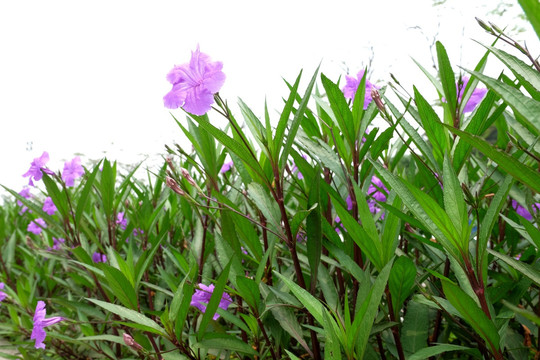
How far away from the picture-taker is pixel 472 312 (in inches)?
36.0

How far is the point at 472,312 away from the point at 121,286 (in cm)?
90

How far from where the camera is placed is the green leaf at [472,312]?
0.89m

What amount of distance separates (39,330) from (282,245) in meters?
0.87

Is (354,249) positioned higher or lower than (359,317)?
higher

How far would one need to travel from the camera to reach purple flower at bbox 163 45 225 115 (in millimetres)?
1154

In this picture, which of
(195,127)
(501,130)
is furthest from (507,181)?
(195,127)

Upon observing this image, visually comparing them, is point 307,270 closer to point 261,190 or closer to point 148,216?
point 261,190

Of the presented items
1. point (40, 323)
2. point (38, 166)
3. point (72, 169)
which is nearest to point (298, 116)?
point (40, 323)

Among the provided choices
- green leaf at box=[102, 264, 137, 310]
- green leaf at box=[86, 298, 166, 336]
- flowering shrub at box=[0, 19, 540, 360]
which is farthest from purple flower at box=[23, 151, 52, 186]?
green leaf at box=[86, 298, 166, 336]

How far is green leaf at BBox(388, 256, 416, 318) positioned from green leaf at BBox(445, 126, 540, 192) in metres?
0.37

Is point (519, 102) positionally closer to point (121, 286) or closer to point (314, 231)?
point (314, 231)

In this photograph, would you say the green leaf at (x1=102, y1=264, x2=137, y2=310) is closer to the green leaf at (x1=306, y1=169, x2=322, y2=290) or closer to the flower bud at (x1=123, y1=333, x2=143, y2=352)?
the flower bud at (x1=123, y1=333, x2=143, y2=352)

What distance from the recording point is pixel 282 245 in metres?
1.55

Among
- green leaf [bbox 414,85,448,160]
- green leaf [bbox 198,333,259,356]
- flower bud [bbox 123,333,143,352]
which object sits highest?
green leaf [bbox 414,85,448,160]
